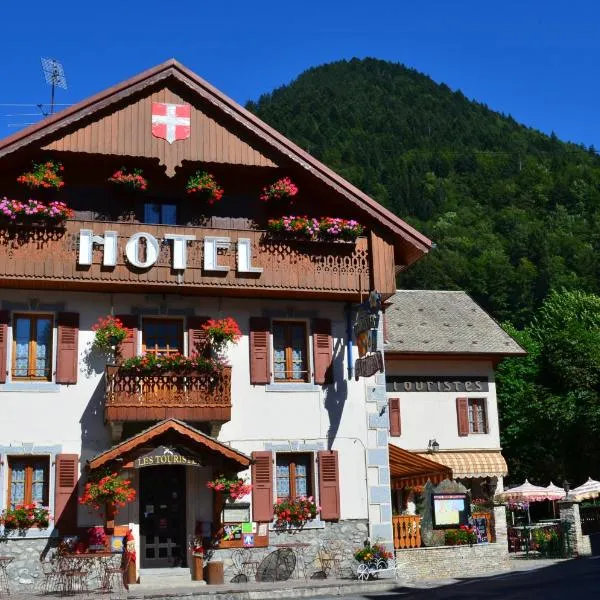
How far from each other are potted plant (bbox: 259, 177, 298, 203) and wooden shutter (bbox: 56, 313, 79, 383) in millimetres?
5232

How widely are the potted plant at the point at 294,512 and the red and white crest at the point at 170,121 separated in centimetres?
866

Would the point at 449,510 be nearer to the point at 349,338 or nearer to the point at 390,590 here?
the point at 390,590

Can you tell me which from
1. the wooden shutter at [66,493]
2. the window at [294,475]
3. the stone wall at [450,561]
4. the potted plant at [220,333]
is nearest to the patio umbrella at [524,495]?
the stone wall at [450,561]

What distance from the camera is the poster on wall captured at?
24.4 metres

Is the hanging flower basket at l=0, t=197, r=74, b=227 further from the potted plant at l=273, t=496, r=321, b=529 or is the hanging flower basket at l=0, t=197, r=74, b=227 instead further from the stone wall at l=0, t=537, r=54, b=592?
the potted plant at l=273, t=496, r=321, b=529

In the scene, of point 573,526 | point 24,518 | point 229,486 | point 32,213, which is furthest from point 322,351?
point 573,526

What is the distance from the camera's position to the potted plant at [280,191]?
22.4 meters

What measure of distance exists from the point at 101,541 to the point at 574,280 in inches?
2603

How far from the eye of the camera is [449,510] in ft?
80.8

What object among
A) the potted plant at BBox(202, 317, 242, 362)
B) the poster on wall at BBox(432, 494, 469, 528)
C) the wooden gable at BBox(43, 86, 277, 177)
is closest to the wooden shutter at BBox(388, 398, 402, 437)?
the poster on wall at BBox(432, 494, 469, 528)

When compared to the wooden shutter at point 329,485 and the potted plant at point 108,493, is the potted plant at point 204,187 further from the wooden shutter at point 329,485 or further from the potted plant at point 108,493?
the potted plant at point 108,493

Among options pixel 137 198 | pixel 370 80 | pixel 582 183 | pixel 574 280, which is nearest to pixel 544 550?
pixel 137 198

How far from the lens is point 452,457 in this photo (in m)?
34.7

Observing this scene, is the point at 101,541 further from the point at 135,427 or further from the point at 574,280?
the point at 574,280
